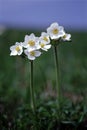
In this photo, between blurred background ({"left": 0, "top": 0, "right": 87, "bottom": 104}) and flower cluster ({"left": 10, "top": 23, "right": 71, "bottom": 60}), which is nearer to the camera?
flower cluster ({"left": 10, "top": 23, "right": 71, "bottom": 60})

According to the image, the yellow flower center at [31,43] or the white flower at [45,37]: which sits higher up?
the white flower at [45,37]

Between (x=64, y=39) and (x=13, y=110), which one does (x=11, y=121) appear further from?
(x=64, y=39)

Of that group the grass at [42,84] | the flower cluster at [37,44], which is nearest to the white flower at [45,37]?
the flower cluster at [37,44]

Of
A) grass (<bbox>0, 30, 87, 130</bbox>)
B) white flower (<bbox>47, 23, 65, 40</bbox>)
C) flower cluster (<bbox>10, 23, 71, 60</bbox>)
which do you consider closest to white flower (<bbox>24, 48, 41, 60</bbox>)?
flower cluster (<bbox>10, 23, 71, 60</bbox>)

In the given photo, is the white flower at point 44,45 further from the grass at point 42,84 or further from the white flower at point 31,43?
the grass at point 42,84

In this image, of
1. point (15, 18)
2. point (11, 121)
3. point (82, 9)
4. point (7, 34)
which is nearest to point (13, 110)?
point (11, 121)

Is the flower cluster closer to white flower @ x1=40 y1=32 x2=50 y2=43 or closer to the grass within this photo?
white flower @ x1=40 y1=32 x2=50 y2=43

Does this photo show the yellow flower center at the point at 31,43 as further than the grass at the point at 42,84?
No

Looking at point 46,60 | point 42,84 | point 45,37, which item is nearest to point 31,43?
point 45,37

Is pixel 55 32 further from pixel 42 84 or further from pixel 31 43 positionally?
pixel 42 84
